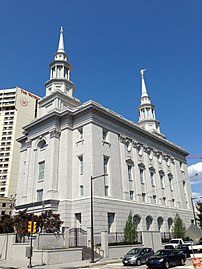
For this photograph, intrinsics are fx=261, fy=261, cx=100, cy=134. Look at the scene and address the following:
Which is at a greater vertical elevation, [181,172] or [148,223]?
[181,172]

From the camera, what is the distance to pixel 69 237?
102ft

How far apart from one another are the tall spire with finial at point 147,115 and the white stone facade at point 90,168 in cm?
1116

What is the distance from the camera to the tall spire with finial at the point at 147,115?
64312 mm

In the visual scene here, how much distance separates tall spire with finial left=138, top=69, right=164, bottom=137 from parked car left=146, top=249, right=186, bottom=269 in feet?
139

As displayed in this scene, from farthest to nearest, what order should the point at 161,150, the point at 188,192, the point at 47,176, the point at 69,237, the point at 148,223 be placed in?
the point at 188,192, the point at 161,150, the point at 148,223, the point at 47,176, the point at 69,237

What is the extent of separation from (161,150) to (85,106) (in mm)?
23470

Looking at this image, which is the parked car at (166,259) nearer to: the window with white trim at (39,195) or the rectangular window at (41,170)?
the window with white trim at (39,195)

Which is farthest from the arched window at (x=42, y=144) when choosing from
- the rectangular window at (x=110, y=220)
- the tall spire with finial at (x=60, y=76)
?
the rectangular window at (x=110, y=220)

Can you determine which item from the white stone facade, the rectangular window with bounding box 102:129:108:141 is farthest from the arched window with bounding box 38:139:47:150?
the rectangular window with bounding box 102:129:108:141

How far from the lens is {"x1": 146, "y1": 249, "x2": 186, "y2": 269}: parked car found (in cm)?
2039

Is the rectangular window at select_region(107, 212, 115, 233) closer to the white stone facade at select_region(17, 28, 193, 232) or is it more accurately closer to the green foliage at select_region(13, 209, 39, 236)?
the white stone facade at select_region(17, 28, 193, 232)

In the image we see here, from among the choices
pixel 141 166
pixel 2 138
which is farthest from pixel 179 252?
pixel 2 138

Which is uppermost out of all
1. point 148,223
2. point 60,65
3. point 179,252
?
point 60,65

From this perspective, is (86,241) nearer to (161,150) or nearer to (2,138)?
(161,150)
